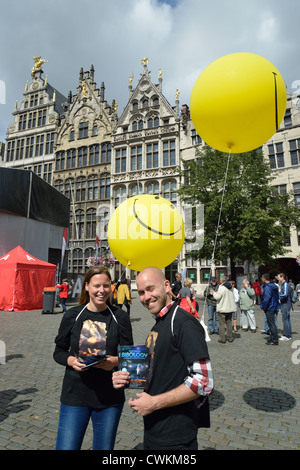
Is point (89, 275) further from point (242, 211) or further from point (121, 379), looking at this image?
point (242, 211)

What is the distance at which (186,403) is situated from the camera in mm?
1604

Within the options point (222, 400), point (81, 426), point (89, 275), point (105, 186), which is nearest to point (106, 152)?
point (105, 186)

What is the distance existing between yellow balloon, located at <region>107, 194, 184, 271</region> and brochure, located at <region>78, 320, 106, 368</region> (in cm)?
159

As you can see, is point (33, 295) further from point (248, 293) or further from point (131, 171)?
point (131, 171)

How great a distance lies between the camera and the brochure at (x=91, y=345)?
1.94 meters

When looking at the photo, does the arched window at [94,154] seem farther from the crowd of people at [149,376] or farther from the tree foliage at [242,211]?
the crowd of people at [149,376]

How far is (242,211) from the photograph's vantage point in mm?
17375

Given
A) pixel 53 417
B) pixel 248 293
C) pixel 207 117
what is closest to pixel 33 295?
pixel 248 293

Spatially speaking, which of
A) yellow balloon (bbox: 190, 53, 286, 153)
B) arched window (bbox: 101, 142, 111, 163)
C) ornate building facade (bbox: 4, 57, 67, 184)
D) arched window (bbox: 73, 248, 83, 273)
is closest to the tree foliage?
yellow balloon (bbox: 190, 53, 286, 153)

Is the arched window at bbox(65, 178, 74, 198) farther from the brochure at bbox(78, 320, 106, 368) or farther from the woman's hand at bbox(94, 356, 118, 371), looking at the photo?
the woman's hand at bbox(94, 356, 118, 371)

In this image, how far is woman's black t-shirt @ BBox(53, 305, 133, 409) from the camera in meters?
2.01

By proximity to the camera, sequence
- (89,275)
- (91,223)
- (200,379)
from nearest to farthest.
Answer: (200,379)
(89,275)
(91,223)

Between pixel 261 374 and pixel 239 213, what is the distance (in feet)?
44.9

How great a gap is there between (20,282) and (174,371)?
14778 mm
